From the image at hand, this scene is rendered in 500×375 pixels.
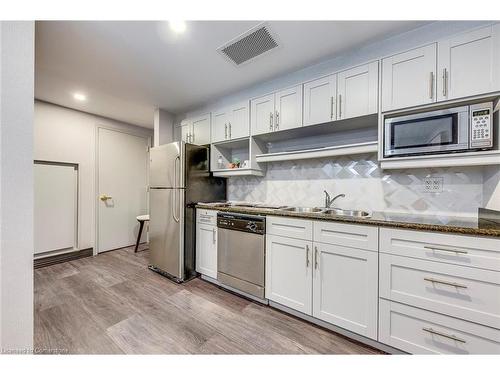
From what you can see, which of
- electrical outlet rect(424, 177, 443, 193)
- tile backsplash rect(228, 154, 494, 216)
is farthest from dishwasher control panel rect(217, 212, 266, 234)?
electrical outlet rect(424, 177, 443, 193)

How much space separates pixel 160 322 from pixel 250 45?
254cm

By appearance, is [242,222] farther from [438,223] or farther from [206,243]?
[438,223]

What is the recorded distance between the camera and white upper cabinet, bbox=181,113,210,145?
9.62 feet

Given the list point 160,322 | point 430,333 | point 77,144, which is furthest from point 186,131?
point 430,333

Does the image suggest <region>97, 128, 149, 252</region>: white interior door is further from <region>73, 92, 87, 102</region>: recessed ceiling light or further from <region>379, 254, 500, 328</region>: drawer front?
<region>379, 254, 500, 328</region>: drawer front

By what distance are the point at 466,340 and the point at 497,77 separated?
1.62 meters

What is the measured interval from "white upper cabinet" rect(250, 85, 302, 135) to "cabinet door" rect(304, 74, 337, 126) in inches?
3.3

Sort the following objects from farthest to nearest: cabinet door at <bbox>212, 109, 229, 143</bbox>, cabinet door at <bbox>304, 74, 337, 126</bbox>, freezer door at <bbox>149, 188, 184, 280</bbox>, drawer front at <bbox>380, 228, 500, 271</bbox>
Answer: cabinet door at <bbox>212, 109, 229, 143</bbox> → freezer door at <bbox>149, 188, 184, 280</bbox> → cabinet door at <bbox>304, 74, 337, 126</bbox> → drawer front at <bbox>380, 228, 500, 271</bbox>

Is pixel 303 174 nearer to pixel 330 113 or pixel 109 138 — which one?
pixel 330 113

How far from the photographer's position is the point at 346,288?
1.53 m

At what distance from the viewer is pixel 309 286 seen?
5.58 feet

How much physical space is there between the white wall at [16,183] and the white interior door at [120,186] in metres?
2.85

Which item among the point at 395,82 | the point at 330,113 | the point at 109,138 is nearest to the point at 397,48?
the point at 395,82

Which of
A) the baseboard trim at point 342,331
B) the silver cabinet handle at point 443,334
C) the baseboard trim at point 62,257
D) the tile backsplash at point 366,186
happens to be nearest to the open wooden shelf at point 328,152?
the tile backsplash at point 366,186
